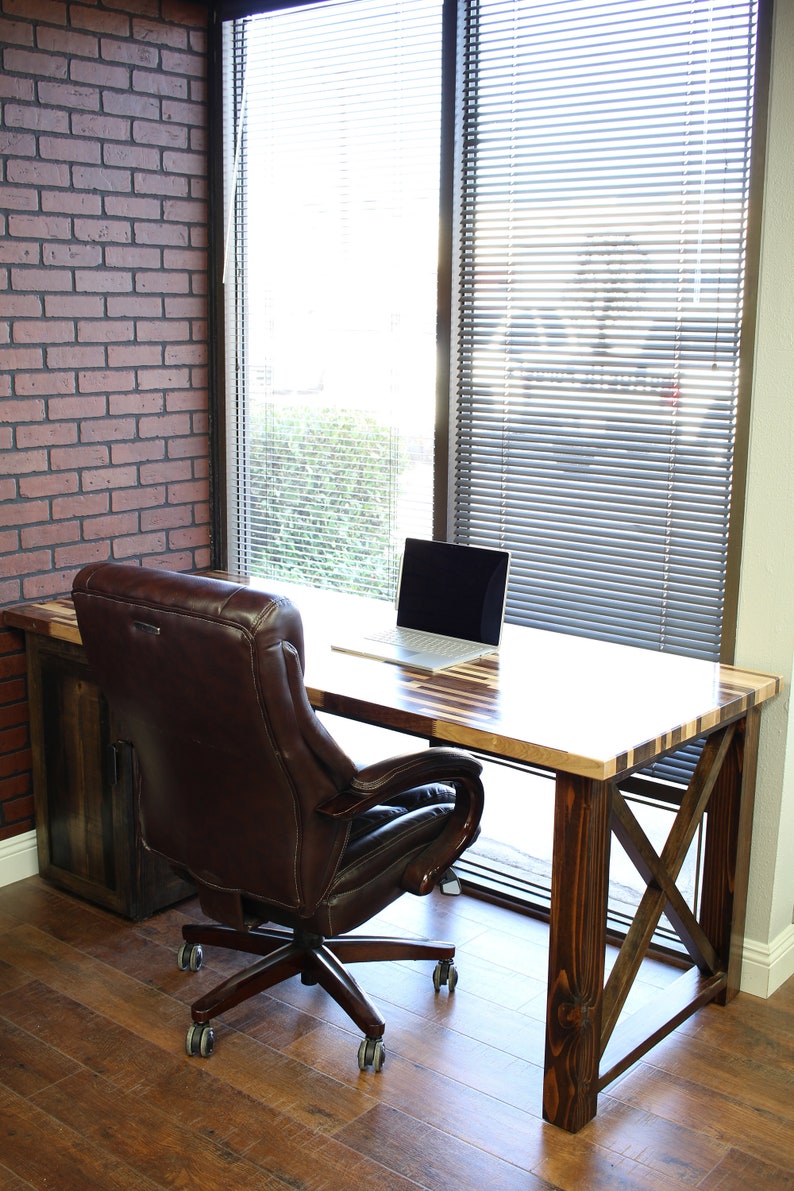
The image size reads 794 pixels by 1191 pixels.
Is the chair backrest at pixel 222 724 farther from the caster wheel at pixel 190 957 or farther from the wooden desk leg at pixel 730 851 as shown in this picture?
the wooden desk leg at pixel 730 851

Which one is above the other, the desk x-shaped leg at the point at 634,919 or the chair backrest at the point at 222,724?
the chair backrest at the point at 222,724

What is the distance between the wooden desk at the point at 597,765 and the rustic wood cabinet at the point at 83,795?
20cm

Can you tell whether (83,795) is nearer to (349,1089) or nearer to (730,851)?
(349,1089)

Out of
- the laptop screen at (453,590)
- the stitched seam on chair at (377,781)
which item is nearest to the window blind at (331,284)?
the laptop screen at (453,590)

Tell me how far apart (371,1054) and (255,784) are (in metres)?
0.67

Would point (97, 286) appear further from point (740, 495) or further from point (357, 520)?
point (740, 495)

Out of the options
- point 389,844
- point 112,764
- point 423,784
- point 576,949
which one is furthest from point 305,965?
point 112,764

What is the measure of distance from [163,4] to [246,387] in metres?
1.15

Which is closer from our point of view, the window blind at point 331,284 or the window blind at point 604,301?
the window blind at point 604,301

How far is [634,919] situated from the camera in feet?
8.55

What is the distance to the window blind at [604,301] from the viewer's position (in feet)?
9.41

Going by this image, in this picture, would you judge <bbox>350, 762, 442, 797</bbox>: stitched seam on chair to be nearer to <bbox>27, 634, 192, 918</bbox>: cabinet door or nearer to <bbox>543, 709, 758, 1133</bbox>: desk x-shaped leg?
<bbox>543, 709, 758, 1133</bbox>: desk x-shaped leg

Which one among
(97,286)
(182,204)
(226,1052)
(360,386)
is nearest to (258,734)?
(226,1052)

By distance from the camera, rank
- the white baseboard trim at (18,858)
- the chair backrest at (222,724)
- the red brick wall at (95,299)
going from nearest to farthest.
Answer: the chair backrest at (222,724)
the red brick wall at (95,299)
the white baseboard trim at (18,858)
